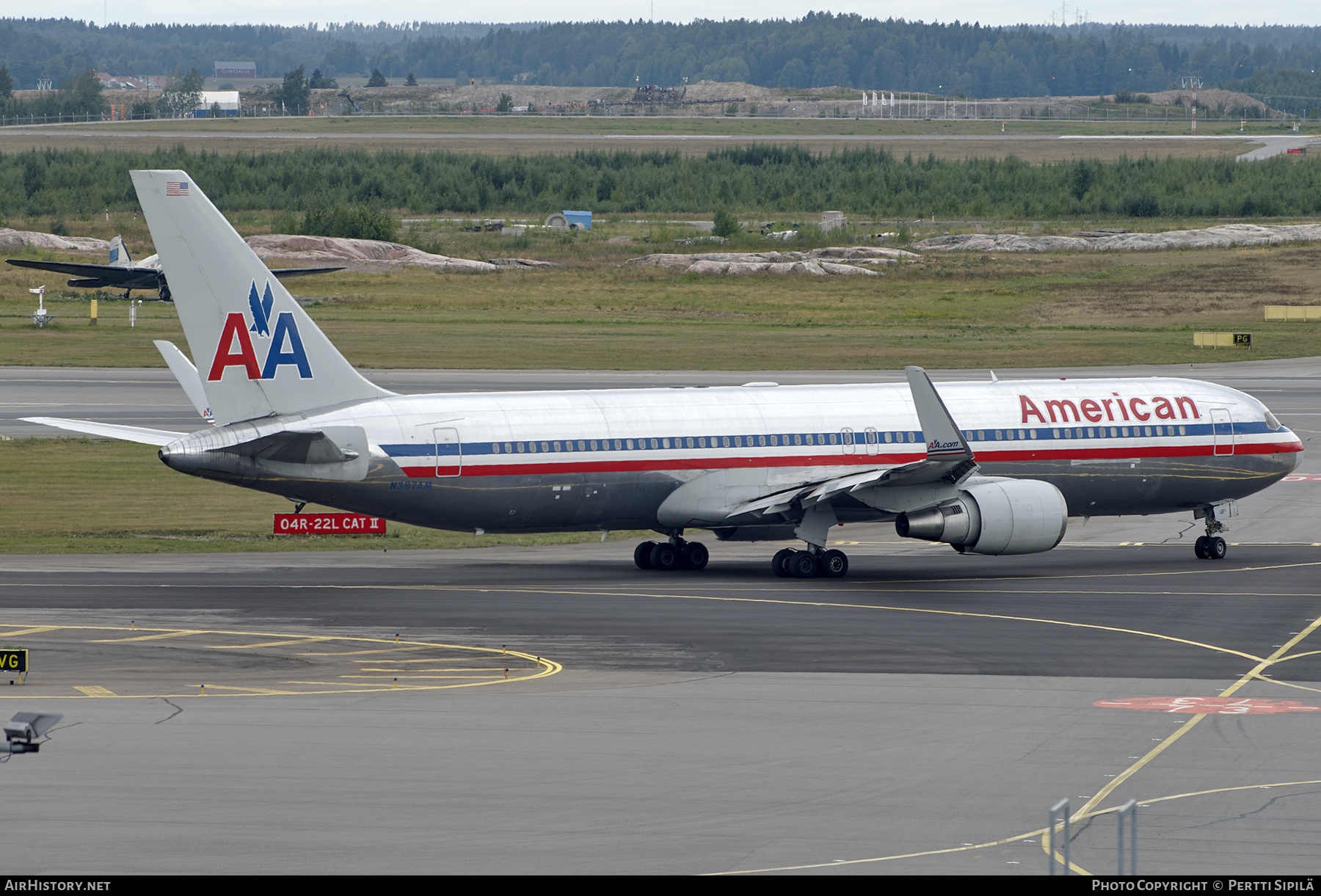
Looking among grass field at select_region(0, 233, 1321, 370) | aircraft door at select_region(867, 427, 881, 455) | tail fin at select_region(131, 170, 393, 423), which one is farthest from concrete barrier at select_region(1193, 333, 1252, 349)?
tail fin at select_region(131, 170, 393, 423)

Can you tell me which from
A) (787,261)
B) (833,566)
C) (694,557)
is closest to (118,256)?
(787,261)

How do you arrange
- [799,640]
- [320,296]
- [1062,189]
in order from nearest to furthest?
[799,640], [320,296], [1062,189]

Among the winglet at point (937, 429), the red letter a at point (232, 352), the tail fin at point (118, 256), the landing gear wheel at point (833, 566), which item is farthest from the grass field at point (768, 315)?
the red letter a at point (232, 352)

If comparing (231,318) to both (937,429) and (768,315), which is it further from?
(768,315)

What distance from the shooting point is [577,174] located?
624 feet

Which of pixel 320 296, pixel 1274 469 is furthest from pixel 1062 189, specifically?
pixel 1274 469

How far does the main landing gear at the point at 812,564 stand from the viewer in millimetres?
40938

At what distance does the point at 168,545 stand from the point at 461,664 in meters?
17.9

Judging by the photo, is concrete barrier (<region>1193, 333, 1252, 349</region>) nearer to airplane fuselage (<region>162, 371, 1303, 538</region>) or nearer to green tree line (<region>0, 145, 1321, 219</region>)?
airplane fuselage (<region>162, 371, 1303, 538</region>)

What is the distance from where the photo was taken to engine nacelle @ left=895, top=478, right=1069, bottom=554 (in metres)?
37.9

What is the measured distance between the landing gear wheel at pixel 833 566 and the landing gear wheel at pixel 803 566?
20 centimetres

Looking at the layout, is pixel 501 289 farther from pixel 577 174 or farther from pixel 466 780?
pixel 466 780

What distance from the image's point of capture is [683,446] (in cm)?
4097

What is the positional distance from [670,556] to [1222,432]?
16.6 meters
